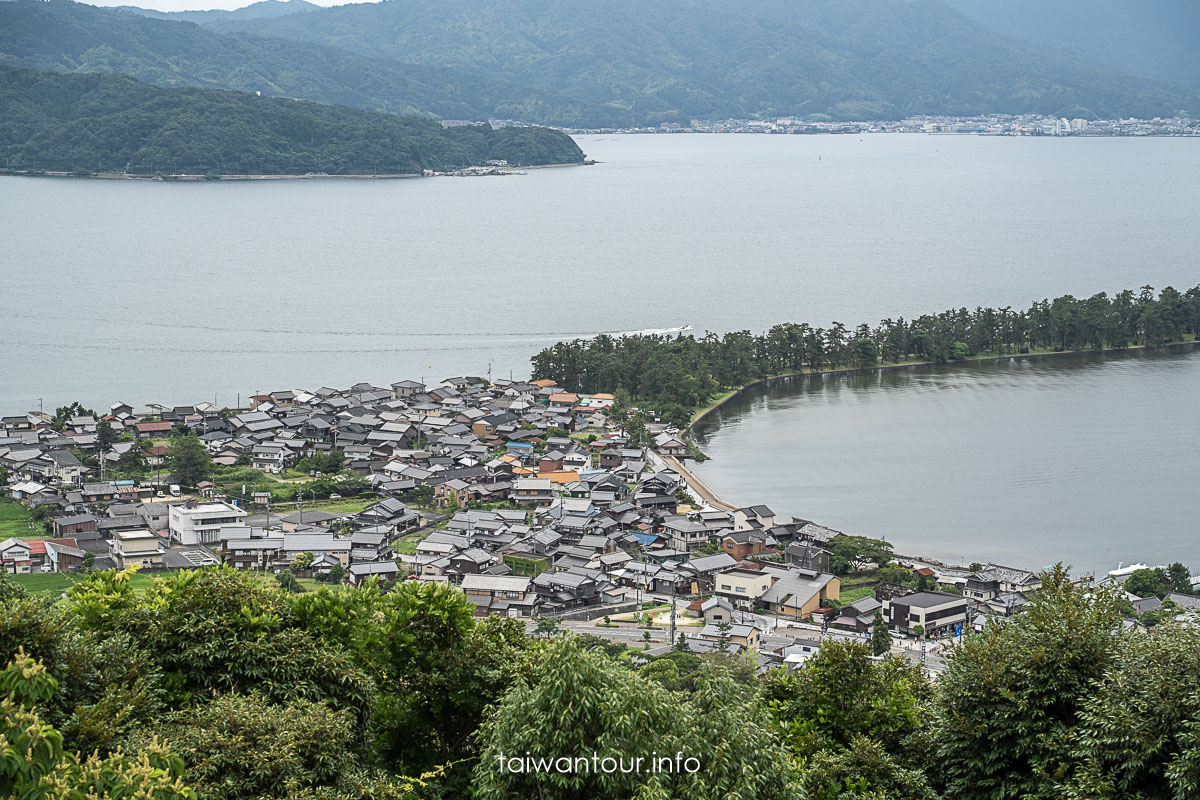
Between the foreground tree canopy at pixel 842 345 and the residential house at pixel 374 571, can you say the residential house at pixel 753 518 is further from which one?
the foreground tree canopy at pixel 842 345

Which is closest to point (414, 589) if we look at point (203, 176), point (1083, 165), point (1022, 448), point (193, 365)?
point (1022, 448)

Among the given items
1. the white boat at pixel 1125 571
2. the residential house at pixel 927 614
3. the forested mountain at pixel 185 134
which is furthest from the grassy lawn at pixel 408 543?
the forested mountain at pixel 185 134

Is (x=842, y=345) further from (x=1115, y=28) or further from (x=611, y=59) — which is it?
(x=1115, y=28)

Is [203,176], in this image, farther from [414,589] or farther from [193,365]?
[414,589]

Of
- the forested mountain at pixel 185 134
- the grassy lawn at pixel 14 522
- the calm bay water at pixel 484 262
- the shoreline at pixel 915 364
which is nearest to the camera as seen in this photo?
the grassy lawn at pixel 14 522

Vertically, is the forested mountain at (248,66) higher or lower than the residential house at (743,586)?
higher

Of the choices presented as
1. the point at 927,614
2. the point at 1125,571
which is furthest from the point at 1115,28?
the point at 927,614

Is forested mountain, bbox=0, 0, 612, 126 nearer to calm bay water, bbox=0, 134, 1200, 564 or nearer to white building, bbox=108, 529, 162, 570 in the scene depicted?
calm bay water, bbox=0, 134, 1200, 564
